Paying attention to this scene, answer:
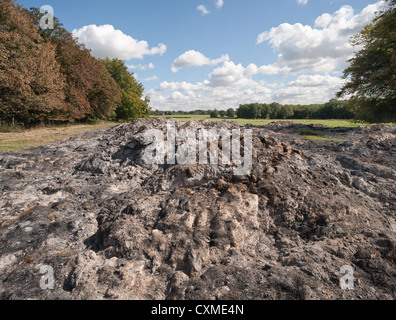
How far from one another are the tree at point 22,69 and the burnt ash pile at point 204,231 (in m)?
12.8

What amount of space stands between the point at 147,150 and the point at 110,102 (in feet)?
86.6

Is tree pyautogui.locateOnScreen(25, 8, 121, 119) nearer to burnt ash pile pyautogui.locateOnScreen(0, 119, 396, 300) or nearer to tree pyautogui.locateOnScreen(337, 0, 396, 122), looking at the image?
burnt ash pile pyautogui.locateOnScreen(0, 119, 396, 300)

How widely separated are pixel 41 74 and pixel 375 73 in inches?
1042

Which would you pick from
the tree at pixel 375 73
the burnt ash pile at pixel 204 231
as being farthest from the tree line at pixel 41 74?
the tree at pixel 375 73

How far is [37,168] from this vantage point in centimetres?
753

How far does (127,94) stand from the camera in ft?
126

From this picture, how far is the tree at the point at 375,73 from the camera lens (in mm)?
16547

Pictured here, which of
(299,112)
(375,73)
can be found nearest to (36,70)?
(375,73)

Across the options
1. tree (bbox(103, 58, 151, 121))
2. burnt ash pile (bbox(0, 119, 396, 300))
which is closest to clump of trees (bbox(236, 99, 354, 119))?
tree (bbox(103, 58, 151, 121))

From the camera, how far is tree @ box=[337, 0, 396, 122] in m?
16.5

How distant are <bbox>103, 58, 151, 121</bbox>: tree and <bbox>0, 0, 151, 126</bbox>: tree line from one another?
7.76 meters

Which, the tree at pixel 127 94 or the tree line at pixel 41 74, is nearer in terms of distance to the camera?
the tree line at pixel 41 74

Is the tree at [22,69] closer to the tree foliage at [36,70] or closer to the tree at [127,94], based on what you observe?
the tree foliage at [36,70]
